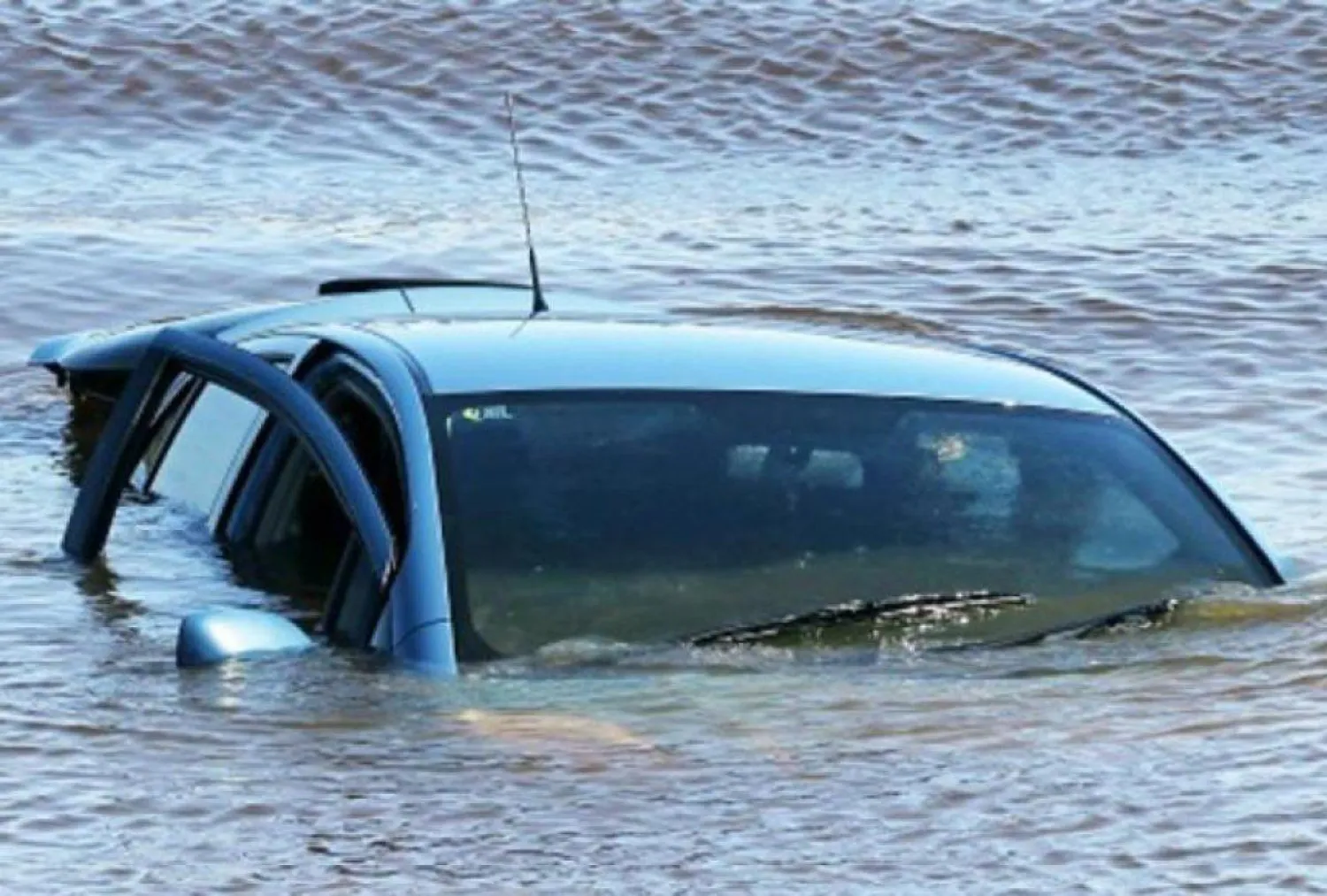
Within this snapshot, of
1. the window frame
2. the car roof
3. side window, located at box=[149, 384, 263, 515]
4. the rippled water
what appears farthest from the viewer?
side window, located at box=[149, 384, 263, 515]

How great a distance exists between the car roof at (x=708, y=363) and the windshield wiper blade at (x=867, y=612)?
1.49 feet

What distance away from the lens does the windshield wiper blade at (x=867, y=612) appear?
655cm

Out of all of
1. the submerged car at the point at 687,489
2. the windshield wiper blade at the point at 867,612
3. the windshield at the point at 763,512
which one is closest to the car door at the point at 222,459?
the submerged car at the point at 687,489

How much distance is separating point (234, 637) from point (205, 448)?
160 centimetres

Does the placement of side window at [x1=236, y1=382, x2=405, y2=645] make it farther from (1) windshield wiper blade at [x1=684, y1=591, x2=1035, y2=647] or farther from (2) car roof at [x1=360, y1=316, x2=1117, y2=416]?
(1) windshield wiper blade at [x1=684, y1=591, x2=1035, y2=647]

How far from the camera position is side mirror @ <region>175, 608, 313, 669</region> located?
6621 millimetres

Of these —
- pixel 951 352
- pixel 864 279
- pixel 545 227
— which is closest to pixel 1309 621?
pixel 951 352

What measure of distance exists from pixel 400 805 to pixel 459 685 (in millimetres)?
272

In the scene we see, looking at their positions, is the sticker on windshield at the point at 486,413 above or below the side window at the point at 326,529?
above

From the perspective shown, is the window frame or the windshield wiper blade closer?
the windshield wiper blade

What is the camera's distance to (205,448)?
820cm

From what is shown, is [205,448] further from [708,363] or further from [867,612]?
[867,612]

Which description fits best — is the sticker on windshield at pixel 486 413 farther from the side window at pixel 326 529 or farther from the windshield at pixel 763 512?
the side window at pixel 326 529

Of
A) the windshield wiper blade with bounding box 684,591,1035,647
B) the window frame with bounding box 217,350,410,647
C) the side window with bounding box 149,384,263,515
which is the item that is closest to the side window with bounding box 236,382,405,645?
the window frame with bounding box 217,350,410,647
